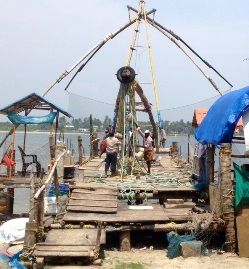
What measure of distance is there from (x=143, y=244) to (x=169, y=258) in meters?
1.29

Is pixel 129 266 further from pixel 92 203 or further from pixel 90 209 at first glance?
pixel 92 203

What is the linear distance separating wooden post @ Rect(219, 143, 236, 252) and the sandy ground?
1.02ft

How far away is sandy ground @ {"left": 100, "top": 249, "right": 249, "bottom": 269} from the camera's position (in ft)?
24.6

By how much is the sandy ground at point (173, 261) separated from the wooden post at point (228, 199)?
0.31m

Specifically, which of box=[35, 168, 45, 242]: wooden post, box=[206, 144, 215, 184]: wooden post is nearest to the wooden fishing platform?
box=[35, 168, 45, 242]: wooden post

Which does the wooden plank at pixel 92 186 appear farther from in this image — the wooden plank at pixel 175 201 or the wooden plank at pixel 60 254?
the wooden plank at pixel 60 254

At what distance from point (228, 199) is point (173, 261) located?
166cm

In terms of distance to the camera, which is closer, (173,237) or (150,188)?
(173,237)

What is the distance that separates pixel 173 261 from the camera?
25.6 feet

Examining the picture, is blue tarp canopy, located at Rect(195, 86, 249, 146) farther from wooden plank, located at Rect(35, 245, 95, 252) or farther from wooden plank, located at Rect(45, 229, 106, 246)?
wooden plank, located at Rect(35, 245, 95, 252)

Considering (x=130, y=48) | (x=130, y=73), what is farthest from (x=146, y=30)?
(x=130, y=73)

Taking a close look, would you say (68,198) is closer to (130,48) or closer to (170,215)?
(170,215)

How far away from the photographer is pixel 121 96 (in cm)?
1325

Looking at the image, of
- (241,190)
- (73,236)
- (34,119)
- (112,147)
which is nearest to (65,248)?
(73,236)
